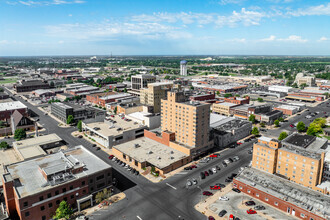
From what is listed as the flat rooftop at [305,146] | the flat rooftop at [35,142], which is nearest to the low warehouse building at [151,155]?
the flat rooftop at [35,142]

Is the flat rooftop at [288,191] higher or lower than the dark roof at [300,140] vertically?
lower

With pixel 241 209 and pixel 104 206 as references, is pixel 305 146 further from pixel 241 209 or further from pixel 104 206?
pixel 104 206

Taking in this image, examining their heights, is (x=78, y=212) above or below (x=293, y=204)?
below

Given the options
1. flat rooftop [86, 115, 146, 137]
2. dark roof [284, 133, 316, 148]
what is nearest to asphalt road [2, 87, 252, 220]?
flat rooftop [86, 115, 146, 137]

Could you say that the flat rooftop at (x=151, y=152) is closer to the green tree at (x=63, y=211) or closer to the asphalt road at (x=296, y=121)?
the green tree at (x=63, y=211)

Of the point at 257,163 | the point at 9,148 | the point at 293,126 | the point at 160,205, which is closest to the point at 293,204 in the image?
the point at 257,163

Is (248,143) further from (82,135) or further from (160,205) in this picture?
(82,135)

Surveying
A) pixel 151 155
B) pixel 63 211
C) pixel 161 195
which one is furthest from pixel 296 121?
pixel 63 211
